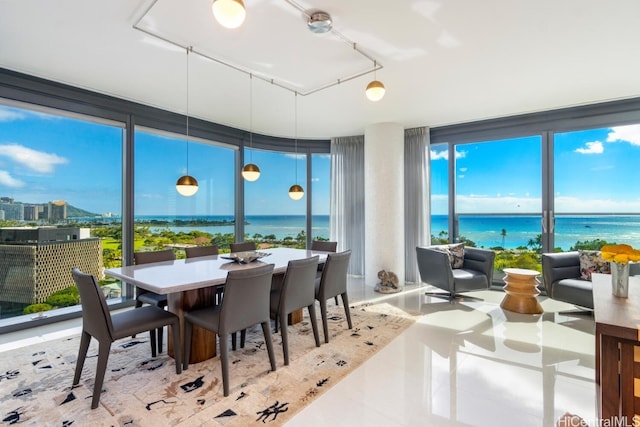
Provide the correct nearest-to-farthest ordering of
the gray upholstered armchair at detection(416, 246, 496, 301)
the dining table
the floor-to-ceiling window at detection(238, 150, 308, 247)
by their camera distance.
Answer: the dining table
the gray upholstered armchair at detection(416, 246, 496, 301)
the floor-to-ceiling window at detection(238, 150, 308, 247)

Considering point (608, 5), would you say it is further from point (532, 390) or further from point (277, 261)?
point (277, 261)

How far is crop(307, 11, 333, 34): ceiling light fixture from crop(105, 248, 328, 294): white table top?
2.07 meters

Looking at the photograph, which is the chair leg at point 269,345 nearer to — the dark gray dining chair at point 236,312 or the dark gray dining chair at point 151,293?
the dark gray dining chair at point 236,312

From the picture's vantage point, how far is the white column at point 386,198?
5.23 metres

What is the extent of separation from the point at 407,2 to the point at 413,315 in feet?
10.9

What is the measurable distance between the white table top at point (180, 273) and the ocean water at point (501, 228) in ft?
6.25

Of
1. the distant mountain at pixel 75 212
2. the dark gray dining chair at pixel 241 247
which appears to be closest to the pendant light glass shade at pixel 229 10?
the dark gray dining chair at pixel 241 247

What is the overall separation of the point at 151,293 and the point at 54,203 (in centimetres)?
189

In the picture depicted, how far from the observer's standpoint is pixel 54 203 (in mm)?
3725

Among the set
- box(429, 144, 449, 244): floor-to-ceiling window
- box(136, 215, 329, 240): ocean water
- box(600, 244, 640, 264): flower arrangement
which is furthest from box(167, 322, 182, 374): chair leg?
box(429, 144, 449, 244): floor-to-ceiling window

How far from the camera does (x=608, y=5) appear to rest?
222 centimetres

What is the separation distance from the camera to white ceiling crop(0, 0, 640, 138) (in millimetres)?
2287

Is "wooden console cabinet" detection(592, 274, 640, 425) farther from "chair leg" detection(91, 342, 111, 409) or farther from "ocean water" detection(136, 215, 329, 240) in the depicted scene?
"ocean water" detection(136, 215, 329, 240)

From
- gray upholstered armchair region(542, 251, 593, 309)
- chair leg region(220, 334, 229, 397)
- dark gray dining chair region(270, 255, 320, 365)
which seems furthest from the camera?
gray upholstered armchair region(542, 251, 593, 309)
